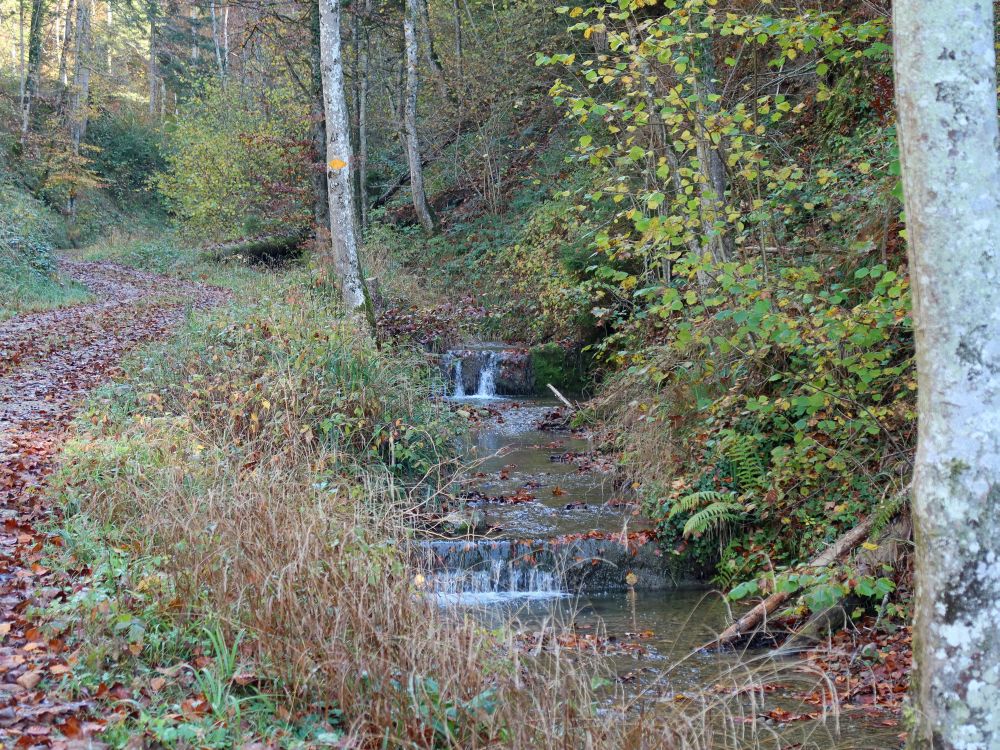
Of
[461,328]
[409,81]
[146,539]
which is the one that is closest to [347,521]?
[146,539]

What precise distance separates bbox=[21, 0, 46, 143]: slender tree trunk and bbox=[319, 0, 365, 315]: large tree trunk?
1895cm

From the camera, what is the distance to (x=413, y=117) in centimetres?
2055

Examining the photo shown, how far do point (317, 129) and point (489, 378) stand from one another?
8.93 metres

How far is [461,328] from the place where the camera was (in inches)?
634

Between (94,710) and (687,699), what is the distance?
3.12 m

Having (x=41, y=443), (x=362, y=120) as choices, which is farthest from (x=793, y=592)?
(x=362, y=120)

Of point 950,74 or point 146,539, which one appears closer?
point 950,74

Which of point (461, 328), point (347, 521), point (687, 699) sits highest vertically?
point (461, 328)

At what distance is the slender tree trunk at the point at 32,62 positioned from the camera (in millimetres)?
25641

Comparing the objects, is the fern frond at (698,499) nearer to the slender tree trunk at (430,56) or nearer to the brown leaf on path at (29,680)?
the brown leaf on path at (29,680)

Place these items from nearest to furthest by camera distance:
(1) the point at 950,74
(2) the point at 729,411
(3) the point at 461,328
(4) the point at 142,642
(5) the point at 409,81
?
1. (1) the point at 950,74
2. (4) the point at 142,642
3. (2) the point at 729,411
4. (3) the point at 461,328
5. (5) the point at 409,81

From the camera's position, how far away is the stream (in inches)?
190

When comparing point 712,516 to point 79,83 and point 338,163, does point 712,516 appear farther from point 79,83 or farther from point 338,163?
point 79,83

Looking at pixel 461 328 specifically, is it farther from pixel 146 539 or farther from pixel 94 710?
pixel 94 710
